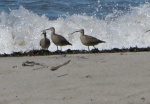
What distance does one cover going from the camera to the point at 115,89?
284 inches

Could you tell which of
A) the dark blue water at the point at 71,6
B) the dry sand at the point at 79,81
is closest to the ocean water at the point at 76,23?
the dark blue water at the point at 71,6

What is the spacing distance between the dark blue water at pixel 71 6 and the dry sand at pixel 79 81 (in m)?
10.8

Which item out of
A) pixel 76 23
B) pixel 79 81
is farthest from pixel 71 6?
pixel 79 81

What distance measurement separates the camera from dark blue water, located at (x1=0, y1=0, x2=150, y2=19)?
20.3m

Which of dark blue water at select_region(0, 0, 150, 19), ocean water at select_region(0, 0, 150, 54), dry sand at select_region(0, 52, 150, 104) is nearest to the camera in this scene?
dry sand at select_region(0, 52, 150, 104)

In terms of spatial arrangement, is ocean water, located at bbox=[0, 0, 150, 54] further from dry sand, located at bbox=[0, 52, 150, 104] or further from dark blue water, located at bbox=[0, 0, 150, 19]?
dry sand, located at bbox=[0, 52, 150, 104]

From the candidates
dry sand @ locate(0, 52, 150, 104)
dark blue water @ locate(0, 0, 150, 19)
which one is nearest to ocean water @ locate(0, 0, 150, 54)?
dark blue water @ locate(0, 0, 150, 19)

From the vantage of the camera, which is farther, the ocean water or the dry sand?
the ocean water

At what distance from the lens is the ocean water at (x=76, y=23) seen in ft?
50.0

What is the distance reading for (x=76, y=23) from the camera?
672 inches

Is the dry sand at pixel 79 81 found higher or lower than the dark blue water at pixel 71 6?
lower

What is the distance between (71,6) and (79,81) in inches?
553

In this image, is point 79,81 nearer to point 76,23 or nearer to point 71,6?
point 76,23

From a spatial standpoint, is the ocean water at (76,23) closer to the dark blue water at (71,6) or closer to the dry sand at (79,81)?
the dark blue water at (71,6)
